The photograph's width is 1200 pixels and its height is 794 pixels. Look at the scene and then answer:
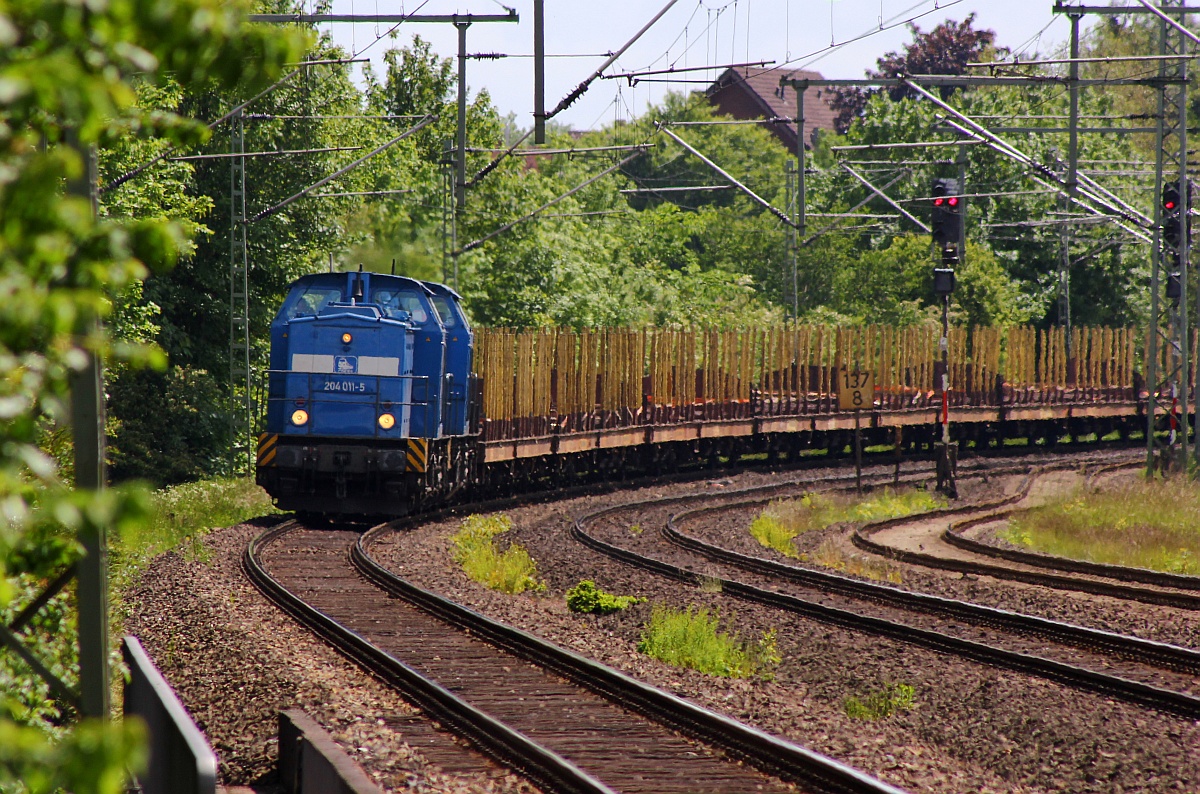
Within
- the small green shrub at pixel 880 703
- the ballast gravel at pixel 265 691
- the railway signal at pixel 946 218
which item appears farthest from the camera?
the railway signal at pixel 946 218

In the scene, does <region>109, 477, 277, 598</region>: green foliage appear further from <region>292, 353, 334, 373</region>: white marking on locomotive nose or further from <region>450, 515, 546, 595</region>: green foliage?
<region>450, 515, 546, 595</region>: green foliage

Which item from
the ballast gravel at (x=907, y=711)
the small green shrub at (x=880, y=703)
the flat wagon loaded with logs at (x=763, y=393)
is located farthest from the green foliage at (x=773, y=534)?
the small green shrub at (x=880, y=703)

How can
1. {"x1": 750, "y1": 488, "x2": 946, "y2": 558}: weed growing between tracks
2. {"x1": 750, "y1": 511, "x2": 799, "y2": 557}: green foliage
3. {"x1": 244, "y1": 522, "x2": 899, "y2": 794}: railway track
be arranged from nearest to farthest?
{"x1": 244, "y1": 522, "x2": 899, "y2": 794}: railway track, {"x1": 750, "y1": 511, "x2": 799, "y2": 557}: green foliage, {"x1": 750, "y1": 488, "x2": 946, "y2": 558}: weed growing between tracks

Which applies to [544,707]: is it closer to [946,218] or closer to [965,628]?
[965,628]

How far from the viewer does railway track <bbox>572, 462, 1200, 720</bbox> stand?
32.0 ft

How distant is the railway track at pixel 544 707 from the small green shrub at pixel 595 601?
1.54 metres

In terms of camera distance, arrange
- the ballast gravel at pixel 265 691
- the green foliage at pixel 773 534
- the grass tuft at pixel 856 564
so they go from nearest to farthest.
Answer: the ballast gravel at pixel 265 691
the grass tuft at pixel 856 564
the green foliage at pixel 773 534

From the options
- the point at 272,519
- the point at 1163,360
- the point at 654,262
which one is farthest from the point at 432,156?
the point at 272,519

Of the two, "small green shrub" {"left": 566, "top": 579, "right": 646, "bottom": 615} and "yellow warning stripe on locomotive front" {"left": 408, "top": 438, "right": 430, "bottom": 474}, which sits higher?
"yellow warning stripe on locomotive front" {"left": 408, "top": 438, "right": 430, "bottom": 474}

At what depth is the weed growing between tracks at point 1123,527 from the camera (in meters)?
17.6

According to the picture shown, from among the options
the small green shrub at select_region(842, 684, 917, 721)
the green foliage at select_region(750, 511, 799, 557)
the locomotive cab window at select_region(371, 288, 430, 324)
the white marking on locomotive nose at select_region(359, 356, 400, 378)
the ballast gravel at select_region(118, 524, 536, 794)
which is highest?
the locomotive cab window at select_region(371, 288, 430, 324)

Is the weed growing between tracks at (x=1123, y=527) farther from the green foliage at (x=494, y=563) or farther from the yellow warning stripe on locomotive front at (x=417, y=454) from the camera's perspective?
the yellow warning stripe on locomotive front at (x=417, y=454)

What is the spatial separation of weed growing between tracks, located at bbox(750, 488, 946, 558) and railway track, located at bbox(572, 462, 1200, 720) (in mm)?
3091

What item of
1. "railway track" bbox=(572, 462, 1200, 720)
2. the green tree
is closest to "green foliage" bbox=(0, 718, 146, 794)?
the green tree
